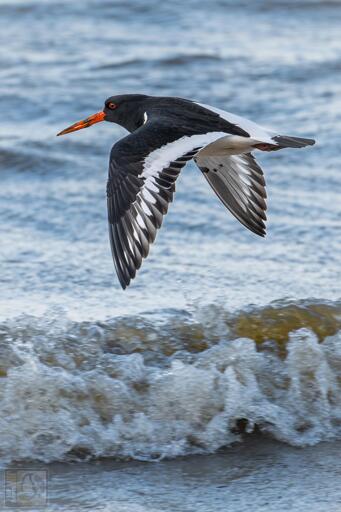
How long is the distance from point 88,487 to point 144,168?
144 cm

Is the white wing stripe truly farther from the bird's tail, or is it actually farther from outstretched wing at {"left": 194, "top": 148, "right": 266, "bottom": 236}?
outstretched wing at {"left": 194, "top": 148, "right": 266, "bottom": 236}

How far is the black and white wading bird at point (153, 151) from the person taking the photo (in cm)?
523

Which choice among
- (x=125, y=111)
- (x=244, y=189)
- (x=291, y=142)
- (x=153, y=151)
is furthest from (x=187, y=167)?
(x=153, y=151)

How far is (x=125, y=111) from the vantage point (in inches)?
248

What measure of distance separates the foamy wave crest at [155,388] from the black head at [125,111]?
3.53 ft

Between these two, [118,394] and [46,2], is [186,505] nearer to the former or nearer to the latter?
[118,394]

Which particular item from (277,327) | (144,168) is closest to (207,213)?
(277,327)

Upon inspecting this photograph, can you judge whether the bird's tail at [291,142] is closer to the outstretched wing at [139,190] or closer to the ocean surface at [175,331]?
the outstretched wing at [139,190]

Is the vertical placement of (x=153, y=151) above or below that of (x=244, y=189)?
above

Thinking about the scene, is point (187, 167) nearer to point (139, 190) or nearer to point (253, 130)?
point (253, 130)

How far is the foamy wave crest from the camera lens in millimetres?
5133

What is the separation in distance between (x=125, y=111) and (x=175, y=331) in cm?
125

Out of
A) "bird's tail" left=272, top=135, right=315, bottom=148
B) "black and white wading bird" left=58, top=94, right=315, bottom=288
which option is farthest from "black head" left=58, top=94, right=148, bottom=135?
"bird's tail" left=272, top=135, right=315, bottom=148

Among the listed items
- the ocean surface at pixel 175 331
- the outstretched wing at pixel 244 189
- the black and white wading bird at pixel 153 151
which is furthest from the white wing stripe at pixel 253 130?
the ocean surface at pixel 175 331
